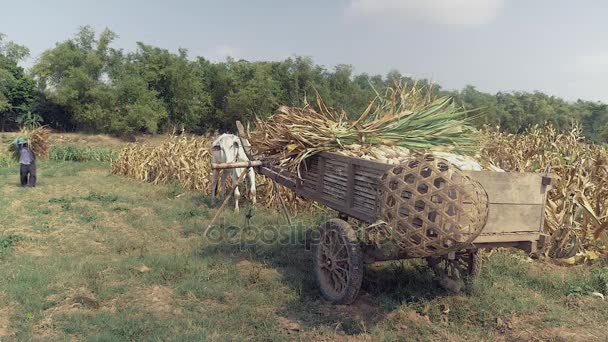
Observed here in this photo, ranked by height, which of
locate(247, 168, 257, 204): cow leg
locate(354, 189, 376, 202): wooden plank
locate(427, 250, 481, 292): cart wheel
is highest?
locate(354, 189, 376, 202): wooden plank

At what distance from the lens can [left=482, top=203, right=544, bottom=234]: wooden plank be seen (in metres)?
3.43

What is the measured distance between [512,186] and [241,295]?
2687mm

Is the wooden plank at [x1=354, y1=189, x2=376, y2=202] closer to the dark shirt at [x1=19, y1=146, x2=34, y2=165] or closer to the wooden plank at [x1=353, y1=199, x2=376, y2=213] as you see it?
the wooden plank at [x1=353, y1=199, x2=376, y2=213]

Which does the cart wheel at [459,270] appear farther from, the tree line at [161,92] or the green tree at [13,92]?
the green tree at [13,92]

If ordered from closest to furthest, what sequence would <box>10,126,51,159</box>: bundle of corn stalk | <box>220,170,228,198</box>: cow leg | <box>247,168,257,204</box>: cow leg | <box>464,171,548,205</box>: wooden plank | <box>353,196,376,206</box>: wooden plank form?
<box>464,171,548,205</box>: wooden plank → <box>353,196,376,206</box>: wooden plank → <box>247,168,257,204</box>: cow leg → <box>220,170,228,198</box>: cow leg → <box>10,126,51,159</box>: bundle of corn stalk

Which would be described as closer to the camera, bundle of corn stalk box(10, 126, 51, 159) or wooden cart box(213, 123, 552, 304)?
wooden cart box(213, 123, 552, 304)

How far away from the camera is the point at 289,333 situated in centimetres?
380

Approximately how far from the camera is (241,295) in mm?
4523

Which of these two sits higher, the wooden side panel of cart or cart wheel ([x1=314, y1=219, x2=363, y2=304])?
the wooden side panel of cart

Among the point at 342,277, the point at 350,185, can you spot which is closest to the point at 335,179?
the point at 350,185

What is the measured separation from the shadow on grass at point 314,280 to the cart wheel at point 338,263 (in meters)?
0.14

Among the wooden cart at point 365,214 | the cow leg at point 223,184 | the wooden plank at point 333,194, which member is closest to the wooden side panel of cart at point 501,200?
the wooden cart at point 365,214

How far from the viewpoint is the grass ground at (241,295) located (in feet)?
12.5

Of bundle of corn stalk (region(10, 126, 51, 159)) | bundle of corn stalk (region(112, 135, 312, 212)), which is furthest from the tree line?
bundle of corn stalk (region(112, 135, 312, 212))
